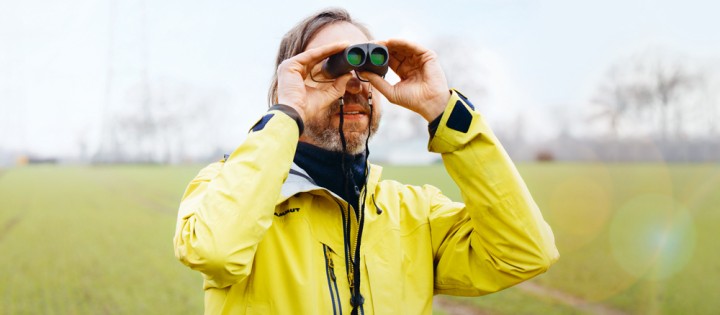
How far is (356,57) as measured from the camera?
2.00 m

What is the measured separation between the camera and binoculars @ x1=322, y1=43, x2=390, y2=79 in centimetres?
199

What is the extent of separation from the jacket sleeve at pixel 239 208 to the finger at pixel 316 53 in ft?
0.79

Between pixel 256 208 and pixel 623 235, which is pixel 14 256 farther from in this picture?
pixel 623 235

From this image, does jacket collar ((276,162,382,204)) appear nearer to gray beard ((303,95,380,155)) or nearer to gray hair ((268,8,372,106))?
gray beard ((303,95,380,155))

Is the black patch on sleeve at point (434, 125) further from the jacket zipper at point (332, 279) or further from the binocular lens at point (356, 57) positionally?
the jacket zipper at point (332, 279)

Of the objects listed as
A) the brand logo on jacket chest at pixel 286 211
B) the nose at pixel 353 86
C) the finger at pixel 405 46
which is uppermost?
the finger at pixel 405 46

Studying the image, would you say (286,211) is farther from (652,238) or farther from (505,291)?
(652,238)

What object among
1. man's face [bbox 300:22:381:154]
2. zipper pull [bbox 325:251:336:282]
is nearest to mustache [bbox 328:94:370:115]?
man's face [bbox 300:22:381:154]

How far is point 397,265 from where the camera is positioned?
2.06m

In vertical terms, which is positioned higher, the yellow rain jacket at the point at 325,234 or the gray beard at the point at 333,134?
the gray beard at the point at 333,134

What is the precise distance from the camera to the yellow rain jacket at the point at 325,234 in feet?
5.84

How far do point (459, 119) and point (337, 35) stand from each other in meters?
0.77

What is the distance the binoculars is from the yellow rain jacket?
30 centimetres

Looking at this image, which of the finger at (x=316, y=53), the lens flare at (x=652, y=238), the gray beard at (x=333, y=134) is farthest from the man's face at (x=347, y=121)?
the lens flare at (x=652, y=238)
